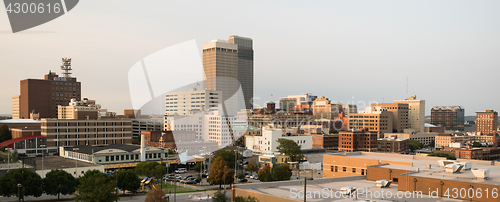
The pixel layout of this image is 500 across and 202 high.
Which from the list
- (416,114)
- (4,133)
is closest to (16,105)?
(4,133)

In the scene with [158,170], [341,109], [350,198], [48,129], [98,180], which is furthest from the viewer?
[341,109]

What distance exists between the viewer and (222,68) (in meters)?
182

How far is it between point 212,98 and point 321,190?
11717 centimetres

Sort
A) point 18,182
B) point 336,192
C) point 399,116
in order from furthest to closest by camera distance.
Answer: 1. point 399,116
2. point 18,182
3. point 336,192

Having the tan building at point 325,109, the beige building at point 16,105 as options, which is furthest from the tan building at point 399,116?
the beige building at point 16,105

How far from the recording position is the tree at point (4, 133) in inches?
3374

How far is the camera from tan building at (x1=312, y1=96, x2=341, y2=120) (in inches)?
7219

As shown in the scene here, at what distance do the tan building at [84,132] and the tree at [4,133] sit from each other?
64.2ft

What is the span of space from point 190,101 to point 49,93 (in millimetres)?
48052

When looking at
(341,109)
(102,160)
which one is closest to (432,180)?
(102,160)

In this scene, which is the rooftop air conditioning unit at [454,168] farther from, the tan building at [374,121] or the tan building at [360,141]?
the tan building at [374,121]

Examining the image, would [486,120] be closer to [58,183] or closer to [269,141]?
[269,141]

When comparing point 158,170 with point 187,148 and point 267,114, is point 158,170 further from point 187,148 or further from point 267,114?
point 267,114

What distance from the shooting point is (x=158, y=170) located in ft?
160
